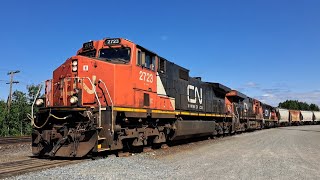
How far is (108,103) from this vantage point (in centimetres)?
1034

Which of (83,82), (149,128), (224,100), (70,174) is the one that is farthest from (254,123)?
(70,174)

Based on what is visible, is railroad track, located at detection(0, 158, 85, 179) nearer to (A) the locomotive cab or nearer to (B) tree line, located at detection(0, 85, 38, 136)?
(A) the locomotive cab

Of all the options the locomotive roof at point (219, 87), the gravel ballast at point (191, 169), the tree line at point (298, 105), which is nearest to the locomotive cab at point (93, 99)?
the gravel ballast at point (191, 169)

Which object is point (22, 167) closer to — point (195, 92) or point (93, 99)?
point (93, 99)

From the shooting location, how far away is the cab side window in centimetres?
1169

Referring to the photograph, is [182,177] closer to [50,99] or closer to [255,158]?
[255,158]

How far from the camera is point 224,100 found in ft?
78.8

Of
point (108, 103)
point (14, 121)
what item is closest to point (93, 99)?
point (108, 103)

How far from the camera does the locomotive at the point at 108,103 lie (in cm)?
957

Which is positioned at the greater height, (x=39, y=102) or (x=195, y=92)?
(x=195, y=92)

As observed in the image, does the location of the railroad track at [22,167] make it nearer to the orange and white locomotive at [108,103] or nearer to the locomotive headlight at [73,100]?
the orange and white locomotive at [108,103]

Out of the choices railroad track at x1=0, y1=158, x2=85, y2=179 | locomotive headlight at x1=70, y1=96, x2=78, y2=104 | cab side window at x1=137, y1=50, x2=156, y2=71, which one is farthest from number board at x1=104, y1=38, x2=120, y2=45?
railroad track at x1=0, y1=158, x2=85, y2=179

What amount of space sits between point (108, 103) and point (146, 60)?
2.69 meters

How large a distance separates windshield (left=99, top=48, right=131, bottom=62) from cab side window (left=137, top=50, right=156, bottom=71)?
53 centimetres
